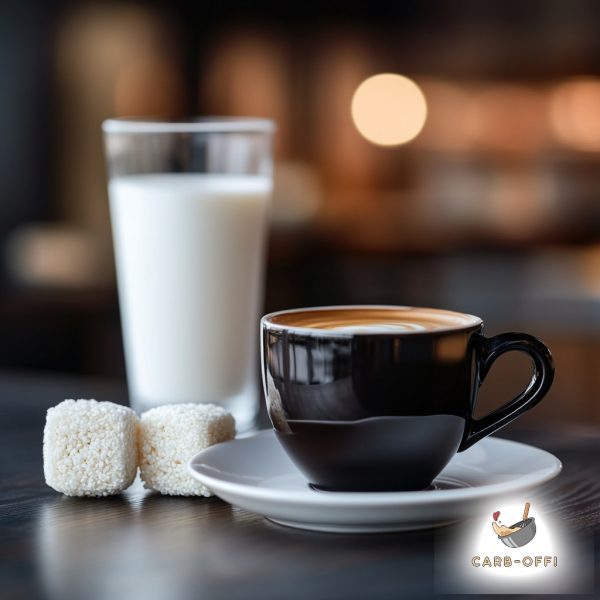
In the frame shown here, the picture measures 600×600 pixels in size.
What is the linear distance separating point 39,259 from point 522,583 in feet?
9.11

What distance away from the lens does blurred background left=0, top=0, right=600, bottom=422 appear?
299 cm

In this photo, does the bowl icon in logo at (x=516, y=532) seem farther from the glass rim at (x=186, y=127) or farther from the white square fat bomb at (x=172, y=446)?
the glass rim at (x=186, y=127)

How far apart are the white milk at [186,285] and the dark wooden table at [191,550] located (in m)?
0.21

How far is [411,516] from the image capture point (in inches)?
19.2

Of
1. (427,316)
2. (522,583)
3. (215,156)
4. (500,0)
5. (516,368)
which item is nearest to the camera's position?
(522,583)

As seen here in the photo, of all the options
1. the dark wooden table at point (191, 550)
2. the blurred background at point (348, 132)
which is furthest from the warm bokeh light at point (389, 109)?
the dark wooden table at point (191, 550)

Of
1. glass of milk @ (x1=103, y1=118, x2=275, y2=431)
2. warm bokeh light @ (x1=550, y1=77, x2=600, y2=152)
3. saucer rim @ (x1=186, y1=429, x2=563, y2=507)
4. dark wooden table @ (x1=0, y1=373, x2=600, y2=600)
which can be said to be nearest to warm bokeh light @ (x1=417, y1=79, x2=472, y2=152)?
warm bokeh light @ (x1=550, y1=77, x2=600, y2=152)

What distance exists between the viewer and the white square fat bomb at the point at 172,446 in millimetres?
587

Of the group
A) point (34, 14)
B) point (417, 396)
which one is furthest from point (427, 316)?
point (34, 14)

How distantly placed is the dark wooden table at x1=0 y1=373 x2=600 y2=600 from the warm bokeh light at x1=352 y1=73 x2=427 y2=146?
101 inches

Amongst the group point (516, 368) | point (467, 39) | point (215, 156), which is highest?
point (467, 39)

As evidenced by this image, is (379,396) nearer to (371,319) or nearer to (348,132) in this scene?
(371,319)

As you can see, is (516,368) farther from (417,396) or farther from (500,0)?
(417,396)

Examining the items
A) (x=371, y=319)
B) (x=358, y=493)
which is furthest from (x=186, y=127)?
(x=358, y=493)
